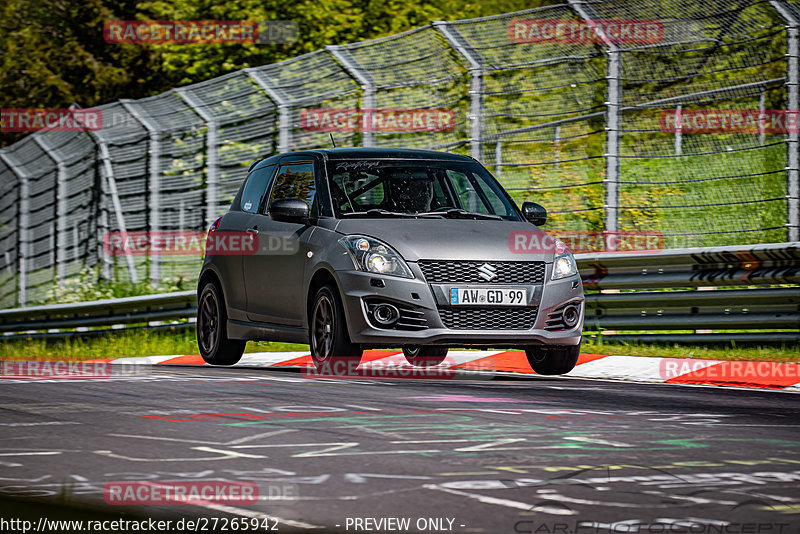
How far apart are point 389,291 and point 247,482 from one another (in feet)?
13.9

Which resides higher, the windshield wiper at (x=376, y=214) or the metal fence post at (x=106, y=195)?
the metal fence post at (x=106, y=195)

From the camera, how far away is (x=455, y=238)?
9.92 metres

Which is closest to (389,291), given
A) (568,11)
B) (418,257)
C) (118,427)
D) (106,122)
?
(418,257)

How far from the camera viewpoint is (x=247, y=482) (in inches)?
216

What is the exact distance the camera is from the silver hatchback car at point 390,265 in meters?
9.69

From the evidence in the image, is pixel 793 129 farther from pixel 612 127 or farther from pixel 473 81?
pixel 473 81
